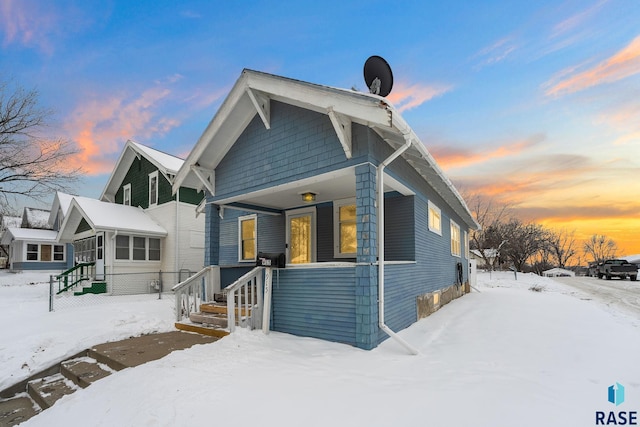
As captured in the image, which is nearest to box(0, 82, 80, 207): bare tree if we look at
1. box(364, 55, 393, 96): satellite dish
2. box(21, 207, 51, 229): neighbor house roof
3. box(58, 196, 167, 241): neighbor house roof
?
box(58, 196, 167, 241): neighbor house roof

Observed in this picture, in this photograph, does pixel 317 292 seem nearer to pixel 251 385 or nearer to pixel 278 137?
pixel 251 385

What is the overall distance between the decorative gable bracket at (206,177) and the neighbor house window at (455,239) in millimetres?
8831

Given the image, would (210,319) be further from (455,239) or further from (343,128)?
(455,239)

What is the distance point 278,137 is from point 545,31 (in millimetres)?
6810

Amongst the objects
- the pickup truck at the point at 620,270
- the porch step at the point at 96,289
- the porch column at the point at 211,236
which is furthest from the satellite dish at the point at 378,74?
the pickup truck at the point at 620,270

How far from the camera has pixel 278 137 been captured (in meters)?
6.71

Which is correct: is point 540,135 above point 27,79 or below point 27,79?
below

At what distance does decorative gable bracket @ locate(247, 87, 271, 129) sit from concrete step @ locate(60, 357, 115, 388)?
5021 millimetres

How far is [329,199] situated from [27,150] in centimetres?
2066

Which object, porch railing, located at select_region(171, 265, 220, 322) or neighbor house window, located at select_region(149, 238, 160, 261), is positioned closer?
porch railing, located at select_region(171, 265, 220, 322)

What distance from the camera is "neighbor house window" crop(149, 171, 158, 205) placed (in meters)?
16.0

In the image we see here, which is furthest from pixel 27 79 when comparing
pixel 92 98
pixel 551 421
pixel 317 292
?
pixel 551 421

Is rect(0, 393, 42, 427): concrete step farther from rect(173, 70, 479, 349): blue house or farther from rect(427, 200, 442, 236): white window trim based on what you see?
rect(427, 200, 442, 236): white window trim

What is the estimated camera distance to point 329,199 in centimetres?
845
